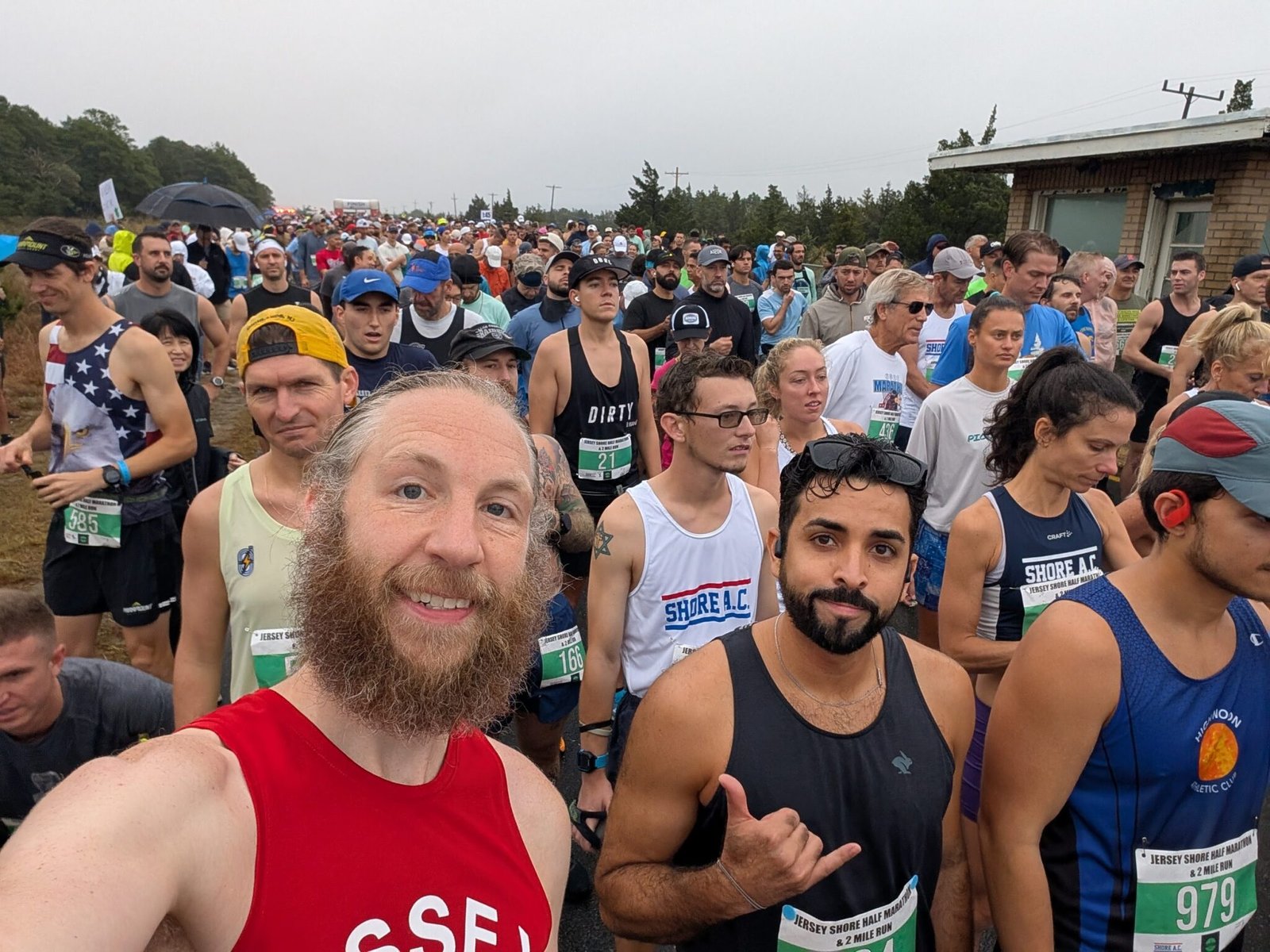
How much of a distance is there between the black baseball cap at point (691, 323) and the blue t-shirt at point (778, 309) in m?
3.07

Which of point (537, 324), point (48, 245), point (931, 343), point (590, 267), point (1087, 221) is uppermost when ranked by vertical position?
point (1087, 221)

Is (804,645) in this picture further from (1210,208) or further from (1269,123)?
(1210,208)

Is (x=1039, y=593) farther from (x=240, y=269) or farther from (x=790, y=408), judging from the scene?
(x=240, y=269)

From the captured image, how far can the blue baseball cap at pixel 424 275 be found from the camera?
556 centimetres

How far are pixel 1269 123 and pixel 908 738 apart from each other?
44.2ft

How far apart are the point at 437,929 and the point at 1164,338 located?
7646 millimetres

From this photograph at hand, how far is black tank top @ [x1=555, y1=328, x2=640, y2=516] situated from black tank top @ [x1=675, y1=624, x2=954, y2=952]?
2.88 m

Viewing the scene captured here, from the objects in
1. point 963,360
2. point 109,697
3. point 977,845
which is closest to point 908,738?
point 977,845

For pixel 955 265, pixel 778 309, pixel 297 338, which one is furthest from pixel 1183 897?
pixel 778 309

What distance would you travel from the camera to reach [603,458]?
4617 millimetres

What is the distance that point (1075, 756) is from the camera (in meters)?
1.74

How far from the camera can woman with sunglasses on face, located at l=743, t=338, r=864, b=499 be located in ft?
12.6

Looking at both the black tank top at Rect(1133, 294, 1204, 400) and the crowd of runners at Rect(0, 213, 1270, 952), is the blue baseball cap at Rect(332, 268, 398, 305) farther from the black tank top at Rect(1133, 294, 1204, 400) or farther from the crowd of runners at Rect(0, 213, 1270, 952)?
the black tank top at Rect(1133, 294, 1204, 400)

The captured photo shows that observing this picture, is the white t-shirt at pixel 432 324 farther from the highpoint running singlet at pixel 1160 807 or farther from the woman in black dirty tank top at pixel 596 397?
the highpoint running singlet at pixel 1160 807
